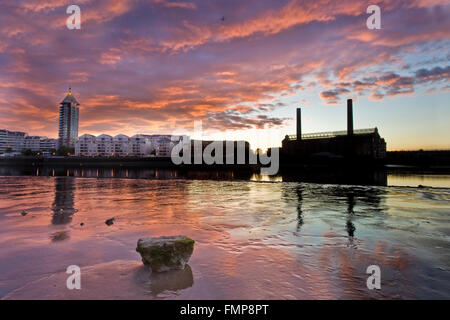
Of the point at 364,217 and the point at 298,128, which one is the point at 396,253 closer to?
the point at 364,217

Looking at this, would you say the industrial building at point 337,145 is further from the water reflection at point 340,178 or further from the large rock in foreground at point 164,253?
the large rock in foreground at point 164,253

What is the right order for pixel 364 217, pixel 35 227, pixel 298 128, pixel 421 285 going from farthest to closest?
1. pixel 298 128
2. pixel 364 217
3. pixel 35 227
4. pixel 421 285

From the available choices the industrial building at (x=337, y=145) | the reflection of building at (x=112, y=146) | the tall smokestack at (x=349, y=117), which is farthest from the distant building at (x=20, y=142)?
the tall smokestack at (x=349, y=117)

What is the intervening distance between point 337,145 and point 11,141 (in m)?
209

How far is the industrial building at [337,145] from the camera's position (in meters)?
66.9

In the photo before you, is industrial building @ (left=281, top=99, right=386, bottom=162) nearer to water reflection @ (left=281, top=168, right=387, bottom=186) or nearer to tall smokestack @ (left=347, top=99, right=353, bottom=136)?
tall smokestack @ (left=347, top=99, right=353, bottom=136)

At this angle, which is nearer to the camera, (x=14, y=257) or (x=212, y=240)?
(x=14, y=257)

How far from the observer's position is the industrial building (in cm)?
6688

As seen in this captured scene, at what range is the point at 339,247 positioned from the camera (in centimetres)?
629

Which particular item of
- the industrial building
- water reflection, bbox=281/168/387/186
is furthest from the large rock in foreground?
the industrial building

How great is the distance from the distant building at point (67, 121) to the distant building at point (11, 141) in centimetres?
3010
